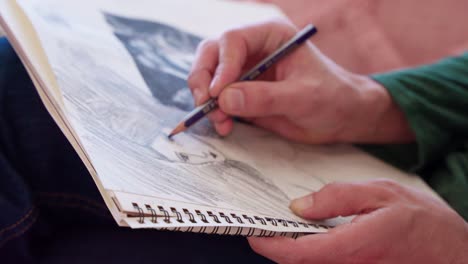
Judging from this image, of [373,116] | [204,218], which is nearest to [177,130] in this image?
[204,218]

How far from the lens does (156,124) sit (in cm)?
44

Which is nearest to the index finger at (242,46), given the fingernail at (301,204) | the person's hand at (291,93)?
the person's hand at (291,93)

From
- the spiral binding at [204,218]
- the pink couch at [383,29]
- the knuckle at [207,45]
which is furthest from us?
the pink couch at [383,29]

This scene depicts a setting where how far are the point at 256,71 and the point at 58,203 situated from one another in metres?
0.24

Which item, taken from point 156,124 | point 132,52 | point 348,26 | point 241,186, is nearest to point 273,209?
point 241,186

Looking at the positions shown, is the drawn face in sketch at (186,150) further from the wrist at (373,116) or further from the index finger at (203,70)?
the wrist at (373,116)

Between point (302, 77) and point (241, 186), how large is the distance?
0.17 metres

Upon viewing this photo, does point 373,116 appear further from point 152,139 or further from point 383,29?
point 383,29

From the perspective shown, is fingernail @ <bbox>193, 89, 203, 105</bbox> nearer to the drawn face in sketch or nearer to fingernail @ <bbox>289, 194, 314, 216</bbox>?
the drawn face in sketch

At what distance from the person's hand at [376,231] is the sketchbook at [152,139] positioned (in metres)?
0.02

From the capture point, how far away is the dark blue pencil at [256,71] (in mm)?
445

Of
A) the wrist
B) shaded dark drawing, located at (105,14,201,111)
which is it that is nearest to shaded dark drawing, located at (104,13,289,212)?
shaded dark drawing, located at (105,14,201,111)

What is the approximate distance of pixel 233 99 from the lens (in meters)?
0.46

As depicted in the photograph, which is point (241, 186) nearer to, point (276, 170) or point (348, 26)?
point (276, 170)
